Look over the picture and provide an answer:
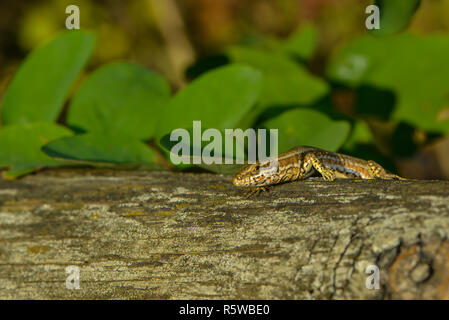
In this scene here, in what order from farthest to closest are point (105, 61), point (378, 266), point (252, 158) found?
point (105, 61) → point (252, 158) → point (378, 266)

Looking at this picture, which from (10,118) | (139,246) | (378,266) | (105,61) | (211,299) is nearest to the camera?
(378,266)

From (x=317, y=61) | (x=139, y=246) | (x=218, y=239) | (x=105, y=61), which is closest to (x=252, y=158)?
(x=218, y=239)

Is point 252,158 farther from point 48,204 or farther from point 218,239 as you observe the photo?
point 48,204

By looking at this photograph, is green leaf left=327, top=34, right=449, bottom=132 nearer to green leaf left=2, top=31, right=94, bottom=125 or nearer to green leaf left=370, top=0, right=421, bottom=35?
green leaf left=370, top=0, right=421, bottom=35

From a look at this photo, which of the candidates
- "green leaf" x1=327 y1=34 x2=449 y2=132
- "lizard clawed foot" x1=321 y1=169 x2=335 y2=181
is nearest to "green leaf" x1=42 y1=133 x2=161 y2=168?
"lizard clawed foot" x1=321 y1=169 x2=335 y2=181

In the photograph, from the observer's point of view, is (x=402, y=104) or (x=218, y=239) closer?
(x=218, y=239)

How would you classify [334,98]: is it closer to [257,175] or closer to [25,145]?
[257,175]

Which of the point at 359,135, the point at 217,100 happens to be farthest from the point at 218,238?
the point at 359,135
